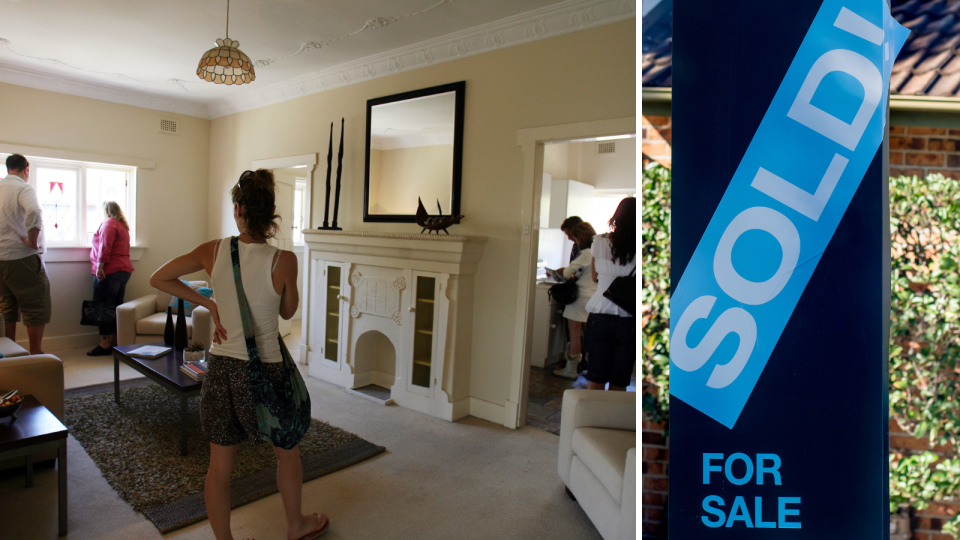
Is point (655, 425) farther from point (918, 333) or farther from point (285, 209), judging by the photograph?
point (285, 209)

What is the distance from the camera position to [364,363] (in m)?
4.12

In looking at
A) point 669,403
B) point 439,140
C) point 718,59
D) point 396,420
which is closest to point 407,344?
point 396,420

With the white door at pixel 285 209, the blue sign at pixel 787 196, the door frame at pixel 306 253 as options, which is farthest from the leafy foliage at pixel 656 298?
the white door at pixel 285 209

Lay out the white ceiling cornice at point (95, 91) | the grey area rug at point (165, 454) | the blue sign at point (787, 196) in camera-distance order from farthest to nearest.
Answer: the white ceiling cornice at point (95, 91), the grey area rug at point (165, 454), the blue sign at point (787, 196)

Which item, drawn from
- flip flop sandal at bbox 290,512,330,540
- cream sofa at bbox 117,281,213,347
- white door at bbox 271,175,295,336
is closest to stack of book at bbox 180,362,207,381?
flip flop sandal at bbox 290,512,330,540

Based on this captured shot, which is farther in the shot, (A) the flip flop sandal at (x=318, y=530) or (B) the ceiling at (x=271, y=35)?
(B) the ceiling at (x=271, y=35)

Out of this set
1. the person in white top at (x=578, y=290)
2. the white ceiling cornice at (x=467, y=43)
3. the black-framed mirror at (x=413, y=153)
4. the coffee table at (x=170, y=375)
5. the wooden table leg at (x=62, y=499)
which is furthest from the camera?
the person in white top at (x=578, y=290)

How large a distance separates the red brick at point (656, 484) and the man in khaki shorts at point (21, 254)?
4.80m

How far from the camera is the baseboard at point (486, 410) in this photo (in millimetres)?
3414

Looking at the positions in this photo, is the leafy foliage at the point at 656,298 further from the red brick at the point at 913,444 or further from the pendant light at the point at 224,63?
the pendant light at the point at 224,63

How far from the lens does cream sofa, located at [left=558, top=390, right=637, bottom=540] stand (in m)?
1.85

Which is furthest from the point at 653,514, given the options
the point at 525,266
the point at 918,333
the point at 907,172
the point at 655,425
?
the point at 525,266

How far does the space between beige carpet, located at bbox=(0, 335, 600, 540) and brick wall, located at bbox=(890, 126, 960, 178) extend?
1755mm

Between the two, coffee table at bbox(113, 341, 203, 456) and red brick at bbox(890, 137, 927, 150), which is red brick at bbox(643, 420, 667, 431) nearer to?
red brick at bbox(890, 137, 927, 150)
